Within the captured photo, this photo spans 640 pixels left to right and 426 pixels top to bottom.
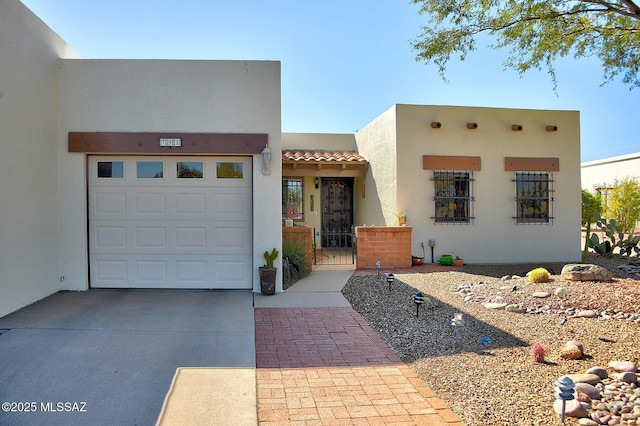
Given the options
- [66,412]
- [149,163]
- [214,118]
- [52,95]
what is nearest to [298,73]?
[214,118]

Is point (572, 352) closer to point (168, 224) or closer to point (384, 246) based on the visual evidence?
point (384, 246)

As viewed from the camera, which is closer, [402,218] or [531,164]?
[402,218]

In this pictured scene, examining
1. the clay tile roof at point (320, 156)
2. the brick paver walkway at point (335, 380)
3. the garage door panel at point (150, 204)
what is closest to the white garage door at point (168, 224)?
the garage door panel at point (150, 204)

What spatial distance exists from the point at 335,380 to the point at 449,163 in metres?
8.79

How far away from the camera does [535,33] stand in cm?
726

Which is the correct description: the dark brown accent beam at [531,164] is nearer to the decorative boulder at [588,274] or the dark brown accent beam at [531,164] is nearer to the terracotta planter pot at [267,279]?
the decorative boulder at [588,274]

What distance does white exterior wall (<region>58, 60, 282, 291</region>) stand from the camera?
26.2 feet

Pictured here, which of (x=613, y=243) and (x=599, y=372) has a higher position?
(x=613, y=243)

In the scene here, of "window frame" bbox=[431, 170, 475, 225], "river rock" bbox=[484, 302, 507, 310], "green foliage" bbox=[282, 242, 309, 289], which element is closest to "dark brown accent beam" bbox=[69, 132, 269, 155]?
"green foliage" bbox=[282, 242, 309, 289]

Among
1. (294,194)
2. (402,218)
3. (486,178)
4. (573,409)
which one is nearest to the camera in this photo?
(573,409)

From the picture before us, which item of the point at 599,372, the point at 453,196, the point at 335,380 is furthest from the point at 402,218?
the point at 335,380

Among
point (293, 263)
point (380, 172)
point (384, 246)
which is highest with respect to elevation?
point (380, 172)

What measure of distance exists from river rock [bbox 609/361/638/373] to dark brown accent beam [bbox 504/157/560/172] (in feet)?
27.4

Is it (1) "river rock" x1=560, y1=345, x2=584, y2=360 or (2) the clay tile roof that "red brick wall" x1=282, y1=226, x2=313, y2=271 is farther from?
(1) "river rock" x1=560, y1=345, x2=584, y2=360
